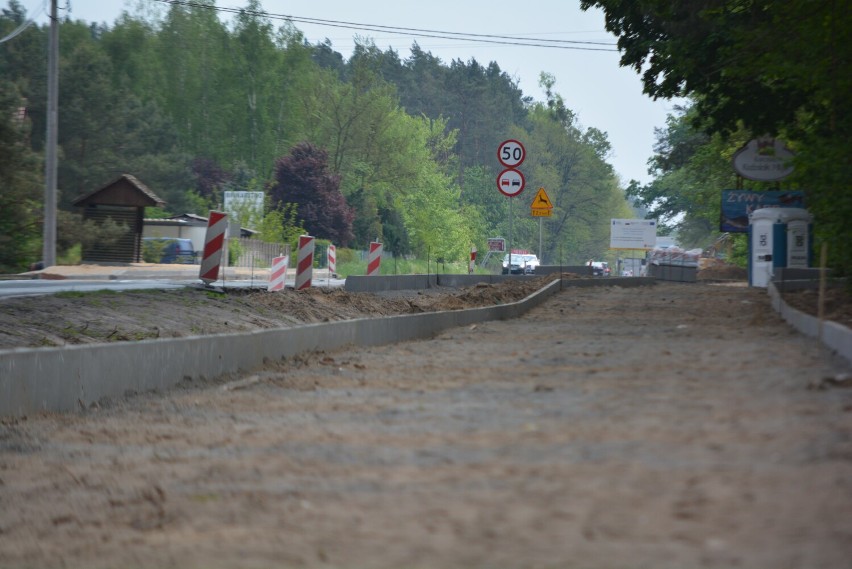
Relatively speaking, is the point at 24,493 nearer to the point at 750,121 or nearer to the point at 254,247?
the point at 750,121

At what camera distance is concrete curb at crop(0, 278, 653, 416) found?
9930 millimetres

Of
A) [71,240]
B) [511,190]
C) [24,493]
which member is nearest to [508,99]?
[71,240]

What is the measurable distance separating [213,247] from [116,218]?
25.2m

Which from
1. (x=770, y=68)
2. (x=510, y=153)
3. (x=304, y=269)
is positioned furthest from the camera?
(x=510, y=153)

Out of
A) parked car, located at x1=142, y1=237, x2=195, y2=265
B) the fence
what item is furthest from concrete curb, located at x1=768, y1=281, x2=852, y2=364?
the fence

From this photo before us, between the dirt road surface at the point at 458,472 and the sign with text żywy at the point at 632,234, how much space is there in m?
97.7

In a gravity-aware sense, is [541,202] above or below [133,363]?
above

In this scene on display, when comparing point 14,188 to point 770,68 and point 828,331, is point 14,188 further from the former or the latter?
point 828,331

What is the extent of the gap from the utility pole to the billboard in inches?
812

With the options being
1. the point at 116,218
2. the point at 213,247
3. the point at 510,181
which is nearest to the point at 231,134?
the point at 116,218

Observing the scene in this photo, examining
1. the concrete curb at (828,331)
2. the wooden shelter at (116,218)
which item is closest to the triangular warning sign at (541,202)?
the concrete curb at (828,331)

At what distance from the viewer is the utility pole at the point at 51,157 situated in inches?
1519

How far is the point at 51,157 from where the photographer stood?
39.8m

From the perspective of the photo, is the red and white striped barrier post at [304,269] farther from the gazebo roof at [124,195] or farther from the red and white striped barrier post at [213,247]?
the gazebo roof at [124,195]
